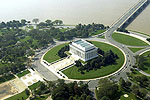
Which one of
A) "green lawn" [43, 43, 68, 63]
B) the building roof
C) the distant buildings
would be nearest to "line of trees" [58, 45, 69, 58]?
"green lawn" [43, 43, 68, 63]

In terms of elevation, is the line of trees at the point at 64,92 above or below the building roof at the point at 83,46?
below

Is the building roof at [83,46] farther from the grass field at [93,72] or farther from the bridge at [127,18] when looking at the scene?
the bridge at [127,18]

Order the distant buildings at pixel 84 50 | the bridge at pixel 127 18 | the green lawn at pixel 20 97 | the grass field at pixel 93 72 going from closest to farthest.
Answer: the green lawn at pixel 20 97, the grass field at pixel 93 72, the distant buildings at pixel 84 50, the bridge at pixel 127 18

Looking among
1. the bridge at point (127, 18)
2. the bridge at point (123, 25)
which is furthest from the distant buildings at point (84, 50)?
the bridge at point (127, 18)

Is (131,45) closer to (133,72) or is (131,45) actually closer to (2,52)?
(133,72)

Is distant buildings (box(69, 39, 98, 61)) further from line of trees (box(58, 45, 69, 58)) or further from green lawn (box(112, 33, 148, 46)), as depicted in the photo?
green lawn (box(112, 33, 148, 46))

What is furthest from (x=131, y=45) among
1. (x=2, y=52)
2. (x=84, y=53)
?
(x=2, y=52)

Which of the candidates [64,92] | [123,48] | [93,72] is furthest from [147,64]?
[64,92]
